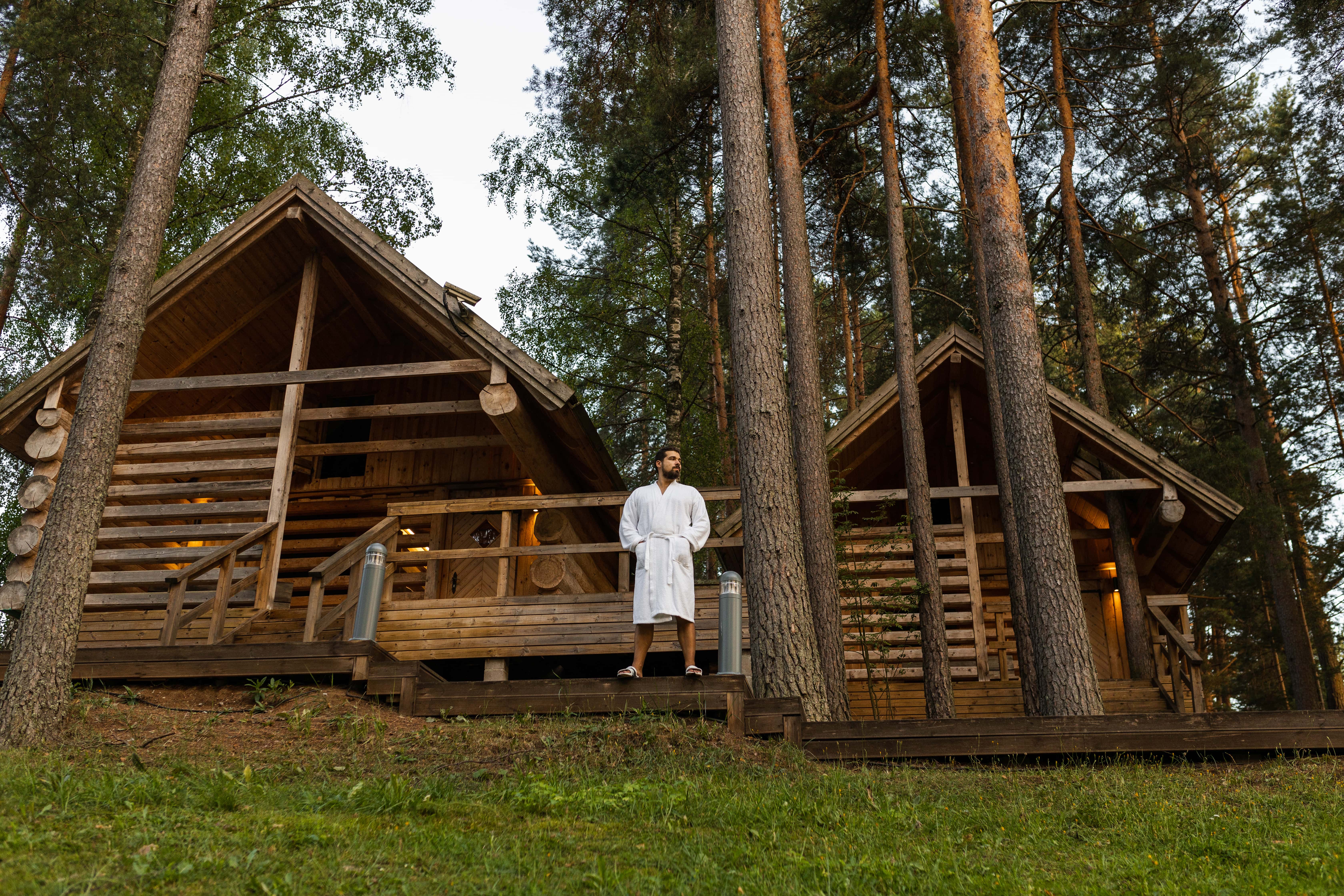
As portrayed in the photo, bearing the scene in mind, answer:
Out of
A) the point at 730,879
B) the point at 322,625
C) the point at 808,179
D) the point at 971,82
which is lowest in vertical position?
the point at 730,879

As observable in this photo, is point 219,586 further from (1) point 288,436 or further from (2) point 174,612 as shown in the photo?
(1) point 288,436

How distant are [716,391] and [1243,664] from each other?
1616cm

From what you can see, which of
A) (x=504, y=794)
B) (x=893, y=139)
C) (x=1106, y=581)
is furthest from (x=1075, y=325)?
(x=504, y=794)

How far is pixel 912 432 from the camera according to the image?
1326 cm

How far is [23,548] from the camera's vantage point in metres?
11.0

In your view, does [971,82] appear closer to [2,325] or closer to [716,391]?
[716,391]

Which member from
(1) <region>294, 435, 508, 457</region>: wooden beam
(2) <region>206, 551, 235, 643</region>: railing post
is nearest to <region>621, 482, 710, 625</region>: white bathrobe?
(2) <region>206, 551, 235, 643</region>: railing post

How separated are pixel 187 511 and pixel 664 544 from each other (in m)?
7.00

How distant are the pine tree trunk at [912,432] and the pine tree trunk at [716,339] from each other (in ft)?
22.4

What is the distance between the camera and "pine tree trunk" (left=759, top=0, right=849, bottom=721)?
10.3 meters

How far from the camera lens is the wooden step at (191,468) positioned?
1189 cm

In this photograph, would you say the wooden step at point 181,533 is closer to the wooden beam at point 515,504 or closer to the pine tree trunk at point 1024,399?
the wooden beam at point 515,504

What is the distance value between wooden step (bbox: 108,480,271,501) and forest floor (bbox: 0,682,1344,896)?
4738 millimetres

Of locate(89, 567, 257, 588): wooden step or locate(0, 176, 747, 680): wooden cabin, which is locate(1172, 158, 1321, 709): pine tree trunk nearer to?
locate(0, 176, 747, 680): wooden cabin
